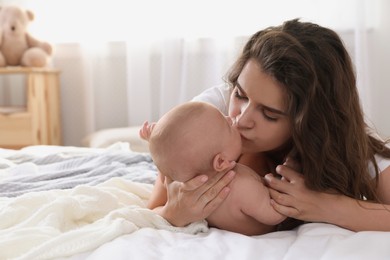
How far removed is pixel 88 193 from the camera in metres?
1.09

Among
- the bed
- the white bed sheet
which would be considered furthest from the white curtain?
the white bed sheet

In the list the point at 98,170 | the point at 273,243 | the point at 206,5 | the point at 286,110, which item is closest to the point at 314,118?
the point at 286,110

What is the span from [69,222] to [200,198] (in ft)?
0.83

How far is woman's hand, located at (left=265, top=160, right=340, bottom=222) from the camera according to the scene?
1002mm

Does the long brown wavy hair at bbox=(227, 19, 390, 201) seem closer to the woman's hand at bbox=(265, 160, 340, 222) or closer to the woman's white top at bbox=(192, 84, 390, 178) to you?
the woman's hand at bbox=(265, 160, 340, 222)

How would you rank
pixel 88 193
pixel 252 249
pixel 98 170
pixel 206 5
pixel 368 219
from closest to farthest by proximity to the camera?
pixel 252 249 → pixel 368 219 → pixel 88 193 → pixel 98 170 → pixel 206 5

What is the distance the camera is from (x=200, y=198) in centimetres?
100

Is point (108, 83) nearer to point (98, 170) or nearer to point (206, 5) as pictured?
point (206, 5)

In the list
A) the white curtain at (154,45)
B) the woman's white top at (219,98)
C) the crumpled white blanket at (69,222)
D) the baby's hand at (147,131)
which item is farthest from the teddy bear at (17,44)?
the baby's hand at (147,131)

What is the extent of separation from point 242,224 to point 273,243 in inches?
6.5

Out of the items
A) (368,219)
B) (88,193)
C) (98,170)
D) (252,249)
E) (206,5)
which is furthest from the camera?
(206,5)

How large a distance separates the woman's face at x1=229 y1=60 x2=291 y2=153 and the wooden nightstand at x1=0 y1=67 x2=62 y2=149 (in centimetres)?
195

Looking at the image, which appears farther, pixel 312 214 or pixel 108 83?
→ pixel 108 83

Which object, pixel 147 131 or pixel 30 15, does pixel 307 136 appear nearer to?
pixel 147 131
